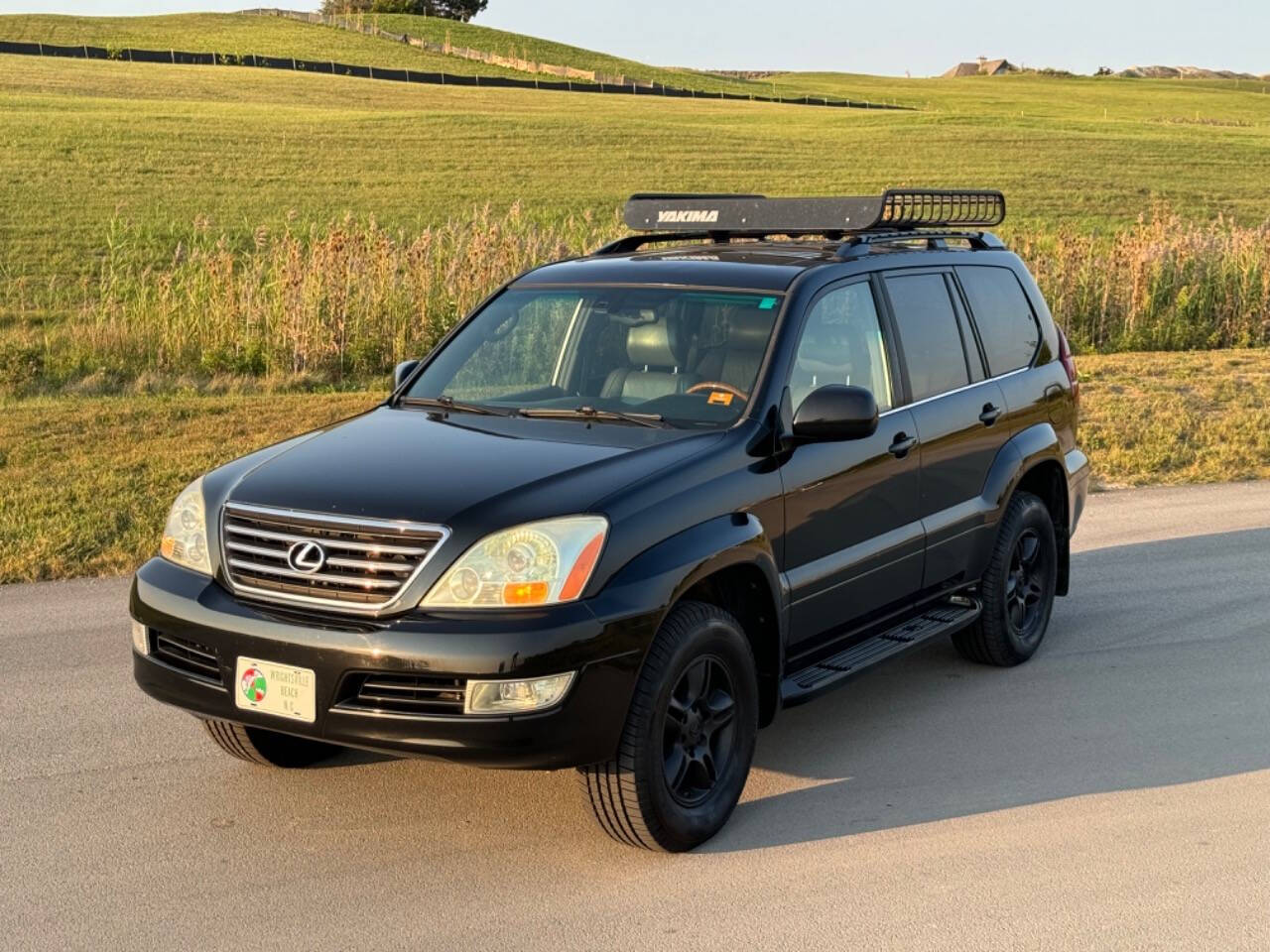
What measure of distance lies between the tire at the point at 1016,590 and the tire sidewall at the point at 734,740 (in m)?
1.94

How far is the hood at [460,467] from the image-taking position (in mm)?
4367

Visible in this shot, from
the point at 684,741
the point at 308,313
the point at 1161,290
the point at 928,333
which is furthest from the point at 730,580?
the point at 1161,290

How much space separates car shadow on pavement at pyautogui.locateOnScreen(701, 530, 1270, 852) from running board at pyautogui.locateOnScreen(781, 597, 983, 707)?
32 centimetres

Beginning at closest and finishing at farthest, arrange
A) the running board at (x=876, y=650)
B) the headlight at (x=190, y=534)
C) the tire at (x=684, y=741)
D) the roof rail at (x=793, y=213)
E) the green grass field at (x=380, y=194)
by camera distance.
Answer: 1. the tire at (x=684, y=741)
2. the headlight at (x=190, y=534)
3. the running board at (x=876, y=650)
4. the roof rail at (x=793, y=213)
5. the green grass field at (x=380, y=194)

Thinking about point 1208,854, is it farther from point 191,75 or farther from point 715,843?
point 191,75

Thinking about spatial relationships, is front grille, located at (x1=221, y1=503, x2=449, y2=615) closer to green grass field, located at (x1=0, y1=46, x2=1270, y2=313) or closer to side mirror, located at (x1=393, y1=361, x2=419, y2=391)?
side mirror, located at (x1=393, y1=361, x2=419, y2=391)

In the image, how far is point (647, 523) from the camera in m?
4.43

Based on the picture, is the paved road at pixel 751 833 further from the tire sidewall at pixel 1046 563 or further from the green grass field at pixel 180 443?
the green grass field at pixel 180 443

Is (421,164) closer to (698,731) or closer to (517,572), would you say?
(698,731)

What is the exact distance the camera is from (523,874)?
4398 millimetres

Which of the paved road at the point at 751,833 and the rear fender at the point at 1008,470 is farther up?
the rear fender at the point at 1008,470

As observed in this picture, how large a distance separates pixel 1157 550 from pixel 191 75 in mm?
61028

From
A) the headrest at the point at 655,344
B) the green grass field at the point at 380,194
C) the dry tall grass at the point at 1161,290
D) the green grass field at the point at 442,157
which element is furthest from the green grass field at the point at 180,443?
the green grass field at the point at 442,157

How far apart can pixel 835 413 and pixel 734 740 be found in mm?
1113
